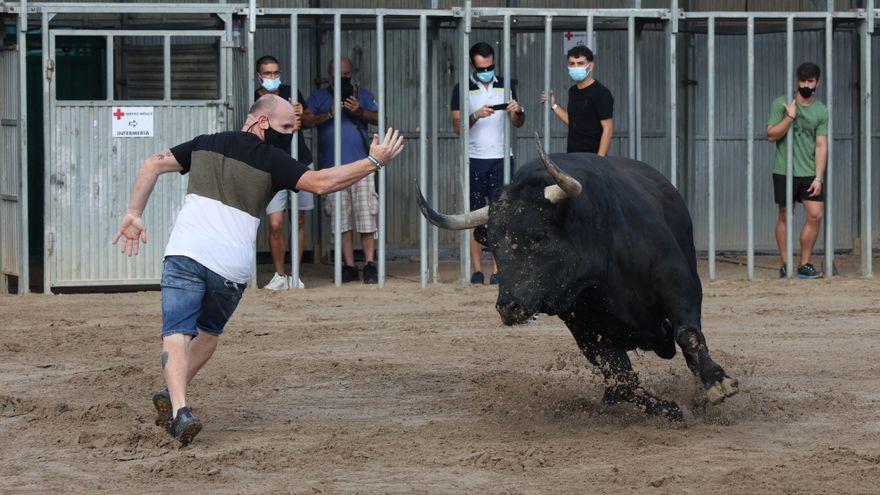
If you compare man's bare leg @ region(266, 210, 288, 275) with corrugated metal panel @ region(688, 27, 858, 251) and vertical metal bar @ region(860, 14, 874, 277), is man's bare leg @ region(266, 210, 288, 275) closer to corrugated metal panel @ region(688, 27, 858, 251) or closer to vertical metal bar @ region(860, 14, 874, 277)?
corrugated metal panel @ region(688, 27, 858, 251)

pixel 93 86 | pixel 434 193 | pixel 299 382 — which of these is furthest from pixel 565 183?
pixel 93 86

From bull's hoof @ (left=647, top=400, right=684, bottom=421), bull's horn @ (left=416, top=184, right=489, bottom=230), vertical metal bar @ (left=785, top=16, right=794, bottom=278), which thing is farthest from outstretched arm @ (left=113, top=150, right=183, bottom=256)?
vertical metal bar @ (left=785, top=16, right=794, bottom=278)

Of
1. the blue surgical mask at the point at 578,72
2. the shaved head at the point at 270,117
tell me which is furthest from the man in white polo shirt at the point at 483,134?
the shaved head at the point at 270,117

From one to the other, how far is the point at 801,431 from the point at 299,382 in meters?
3.30

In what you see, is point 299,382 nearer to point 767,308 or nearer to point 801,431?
point 801,431

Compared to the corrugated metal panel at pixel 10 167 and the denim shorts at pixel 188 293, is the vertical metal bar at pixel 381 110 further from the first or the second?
the denim shorts at pixel 188 293

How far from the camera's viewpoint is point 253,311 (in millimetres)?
12391

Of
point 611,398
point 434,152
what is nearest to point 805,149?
point 434,152

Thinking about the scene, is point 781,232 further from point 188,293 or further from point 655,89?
point 188,293

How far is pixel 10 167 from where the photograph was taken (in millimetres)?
13648

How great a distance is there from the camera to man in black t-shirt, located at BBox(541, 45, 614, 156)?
13180mm

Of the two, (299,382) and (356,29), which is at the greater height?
(356,29)

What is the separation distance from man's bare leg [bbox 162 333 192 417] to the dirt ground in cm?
26

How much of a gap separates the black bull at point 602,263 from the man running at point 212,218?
73cm
